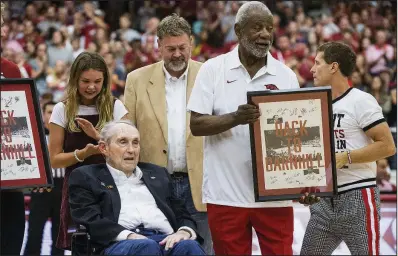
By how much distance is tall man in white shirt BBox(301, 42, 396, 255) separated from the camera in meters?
5.46

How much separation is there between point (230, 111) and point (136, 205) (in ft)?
2.69

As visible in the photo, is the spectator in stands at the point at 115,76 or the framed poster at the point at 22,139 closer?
the framed poster at the point at 22,139

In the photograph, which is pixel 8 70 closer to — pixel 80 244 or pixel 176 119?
pixel 176 119

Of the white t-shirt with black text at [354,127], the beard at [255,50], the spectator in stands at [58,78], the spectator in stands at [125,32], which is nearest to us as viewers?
the beard at [255,50]

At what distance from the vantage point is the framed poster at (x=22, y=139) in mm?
5227

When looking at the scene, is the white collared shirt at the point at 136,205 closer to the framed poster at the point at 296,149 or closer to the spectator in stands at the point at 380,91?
the framed poster at the point at 296,149

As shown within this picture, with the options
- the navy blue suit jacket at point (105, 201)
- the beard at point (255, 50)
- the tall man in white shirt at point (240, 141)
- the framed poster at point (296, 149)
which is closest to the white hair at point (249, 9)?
the tall man in white shirt at point (240, 141)

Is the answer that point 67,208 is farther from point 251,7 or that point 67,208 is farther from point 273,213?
point 251,7

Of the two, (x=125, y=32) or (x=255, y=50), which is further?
(x=125, y=32)

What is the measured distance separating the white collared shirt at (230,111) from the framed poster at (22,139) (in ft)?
3.20

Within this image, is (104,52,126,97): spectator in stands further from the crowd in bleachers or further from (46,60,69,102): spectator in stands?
(46,60,69,102): spectator in stands

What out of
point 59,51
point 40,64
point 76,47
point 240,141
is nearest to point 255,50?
point 240,141

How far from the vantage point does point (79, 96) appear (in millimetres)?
5750

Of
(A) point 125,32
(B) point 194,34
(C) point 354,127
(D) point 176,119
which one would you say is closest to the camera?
(C) point 354,127
